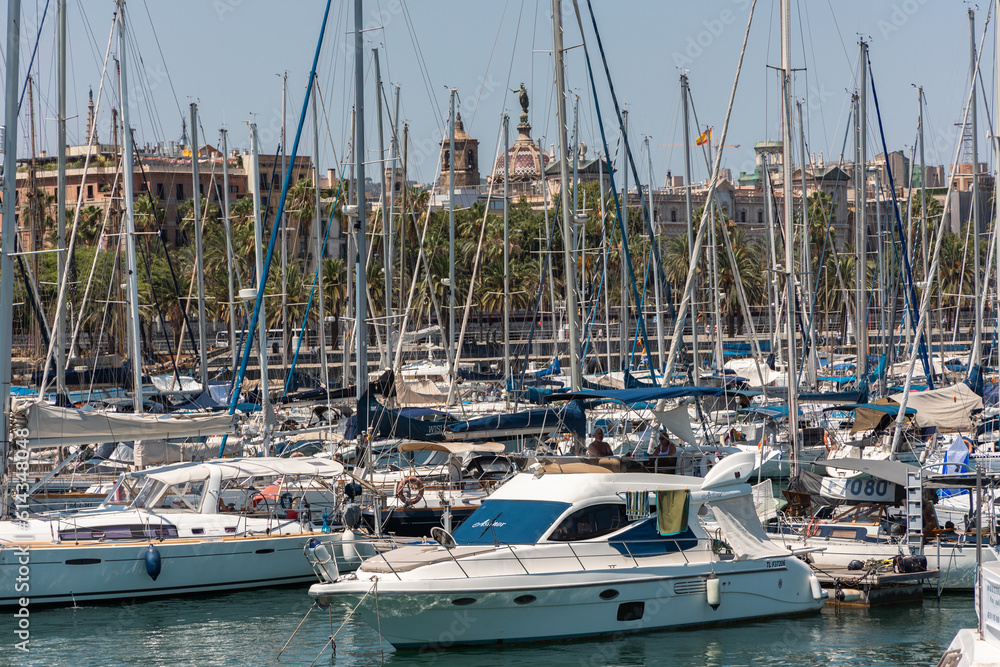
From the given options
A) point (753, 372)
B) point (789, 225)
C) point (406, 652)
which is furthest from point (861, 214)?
point (406, 652)

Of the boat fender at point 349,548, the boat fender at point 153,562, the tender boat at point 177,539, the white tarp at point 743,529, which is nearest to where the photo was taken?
the white tarp at point 743,529

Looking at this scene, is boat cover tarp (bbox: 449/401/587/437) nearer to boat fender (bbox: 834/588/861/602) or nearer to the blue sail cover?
the blue sail cover

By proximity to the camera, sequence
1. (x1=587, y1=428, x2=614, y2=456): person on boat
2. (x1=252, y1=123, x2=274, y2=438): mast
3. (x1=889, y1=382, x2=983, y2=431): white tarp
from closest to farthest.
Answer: (x1=587, y1=428, x2=614, y2=456): person on boat, (x1=252, y1=123, x2=274, y2=438): mast, (x1=889, y1=382, x2=983, y2=431): white tarp

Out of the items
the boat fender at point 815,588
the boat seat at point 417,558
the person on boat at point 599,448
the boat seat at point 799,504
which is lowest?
the boat fender at point 815,588

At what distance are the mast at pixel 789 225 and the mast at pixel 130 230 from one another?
15.2 metres

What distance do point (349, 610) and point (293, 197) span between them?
174ft

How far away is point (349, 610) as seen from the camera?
18047mm

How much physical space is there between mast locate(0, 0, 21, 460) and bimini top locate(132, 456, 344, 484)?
120 inches

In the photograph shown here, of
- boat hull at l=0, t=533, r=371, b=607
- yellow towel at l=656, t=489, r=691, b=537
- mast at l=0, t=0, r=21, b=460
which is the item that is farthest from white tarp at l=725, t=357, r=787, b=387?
mast at l=0, t=0, r=21, b=460

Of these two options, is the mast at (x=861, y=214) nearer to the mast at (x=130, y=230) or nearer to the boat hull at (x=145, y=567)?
the mast at (x=130, y=230)

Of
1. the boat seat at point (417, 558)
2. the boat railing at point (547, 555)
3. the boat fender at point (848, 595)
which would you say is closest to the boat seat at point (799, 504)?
the boat fender at point (848, 595)

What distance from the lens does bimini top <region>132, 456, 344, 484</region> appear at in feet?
77.7

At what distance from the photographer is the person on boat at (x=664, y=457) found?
72.7 feet

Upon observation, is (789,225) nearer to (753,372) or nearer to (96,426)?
(96,426)
